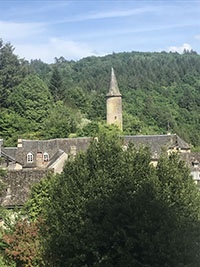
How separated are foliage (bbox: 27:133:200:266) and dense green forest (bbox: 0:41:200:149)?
134 feet

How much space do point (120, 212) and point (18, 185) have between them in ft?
44.7

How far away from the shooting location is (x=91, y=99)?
100m

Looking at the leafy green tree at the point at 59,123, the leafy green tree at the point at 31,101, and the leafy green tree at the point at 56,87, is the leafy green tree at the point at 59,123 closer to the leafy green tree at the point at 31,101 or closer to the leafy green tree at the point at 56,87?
the leafy green tree at the point at 31,101

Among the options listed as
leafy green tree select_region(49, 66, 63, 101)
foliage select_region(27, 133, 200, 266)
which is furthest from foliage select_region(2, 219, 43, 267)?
leafy green tree select_region(49, 66, 63, 101)

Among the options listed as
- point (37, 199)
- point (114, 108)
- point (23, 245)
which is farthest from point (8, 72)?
point (23, 245)

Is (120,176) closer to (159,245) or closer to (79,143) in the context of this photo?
(159,245)

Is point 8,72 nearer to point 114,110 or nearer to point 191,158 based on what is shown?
point 114,110

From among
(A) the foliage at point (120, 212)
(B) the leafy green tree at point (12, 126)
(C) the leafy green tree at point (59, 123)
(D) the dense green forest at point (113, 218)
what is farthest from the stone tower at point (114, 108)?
(A) the foliage at point (120, 212)

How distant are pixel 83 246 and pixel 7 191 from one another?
1311 centimetres

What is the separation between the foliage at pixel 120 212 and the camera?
1823cm

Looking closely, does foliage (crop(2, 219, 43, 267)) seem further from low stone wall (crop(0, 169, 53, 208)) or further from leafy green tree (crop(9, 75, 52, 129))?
leafy green tree (crop(9, 75, 52, 129))

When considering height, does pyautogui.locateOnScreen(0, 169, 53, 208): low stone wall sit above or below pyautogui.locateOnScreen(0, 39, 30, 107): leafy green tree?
below

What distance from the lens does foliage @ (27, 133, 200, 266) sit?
18.2m

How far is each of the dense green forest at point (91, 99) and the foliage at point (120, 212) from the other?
134ft
